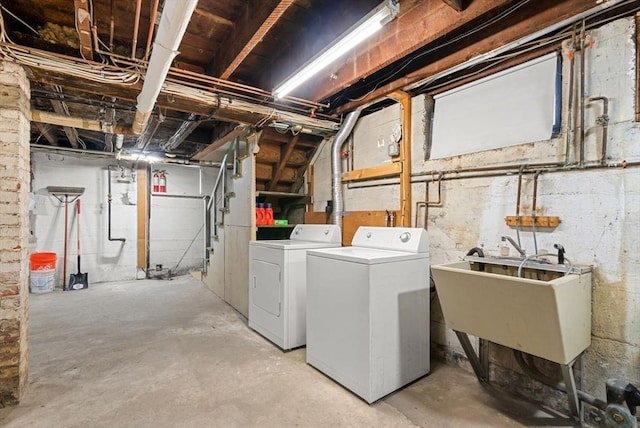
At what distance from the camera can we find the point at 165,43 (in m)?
1.74

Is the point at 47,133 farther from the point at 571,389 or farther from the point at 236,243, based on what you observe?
the point at 571,389

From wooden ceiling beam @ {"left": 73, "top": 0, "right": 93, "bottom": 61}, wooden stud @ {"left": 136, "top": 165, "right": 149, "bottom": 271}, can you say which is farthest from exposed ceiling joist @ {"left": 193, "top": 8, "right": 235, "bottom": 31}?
wooden stud @ {"left": 136, "top": 165, "right": 149, "bottom": 271}

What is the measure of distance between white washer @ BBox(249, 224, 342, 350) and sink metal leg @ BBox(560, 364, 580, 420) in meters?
1.98

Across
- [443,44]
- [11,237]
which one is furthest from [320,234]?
[11,237]

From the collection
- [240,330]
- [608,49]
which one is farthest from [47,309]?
[608,49]

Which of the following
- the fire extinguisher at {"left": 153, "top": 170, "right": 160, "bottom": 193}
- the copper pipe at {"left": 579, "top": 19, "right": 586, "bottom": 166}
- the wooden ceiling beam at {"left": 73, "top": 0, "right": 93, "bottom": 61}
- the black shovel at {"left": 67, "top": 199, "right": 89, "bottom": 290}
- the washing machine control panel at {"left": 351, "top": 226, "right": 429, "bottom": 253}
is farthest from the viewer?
the fire extinguisher at {"left": 153, "top": 170, "right": 160, "bottom": 193}

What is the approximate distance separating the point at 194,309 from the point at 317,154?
2.68 metres

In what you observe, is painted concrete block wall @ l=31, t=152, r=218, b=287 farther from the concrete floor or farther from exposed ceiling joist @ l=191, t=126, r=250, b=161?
the concrete floor

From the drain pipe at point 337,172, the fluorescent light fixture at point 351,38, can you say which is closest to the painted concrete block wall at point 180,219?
the drain pipe at point 337,172

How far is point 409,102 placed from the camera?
2.92 m

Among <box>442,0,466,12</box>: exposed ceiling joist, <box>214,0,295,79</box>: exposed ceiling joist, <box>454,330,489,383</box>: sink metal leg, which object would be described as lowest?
<box>454,330,489,383</box>: sink metal leg

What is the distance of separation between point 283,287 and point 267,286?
30 cm

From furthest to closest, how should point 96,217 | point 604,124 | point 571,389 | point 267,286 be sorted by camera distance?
point 96,217 < point 267,286 < point 604,124 < point 571,389

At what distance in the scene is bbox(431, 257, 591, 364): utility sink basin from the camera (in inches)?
59.8
